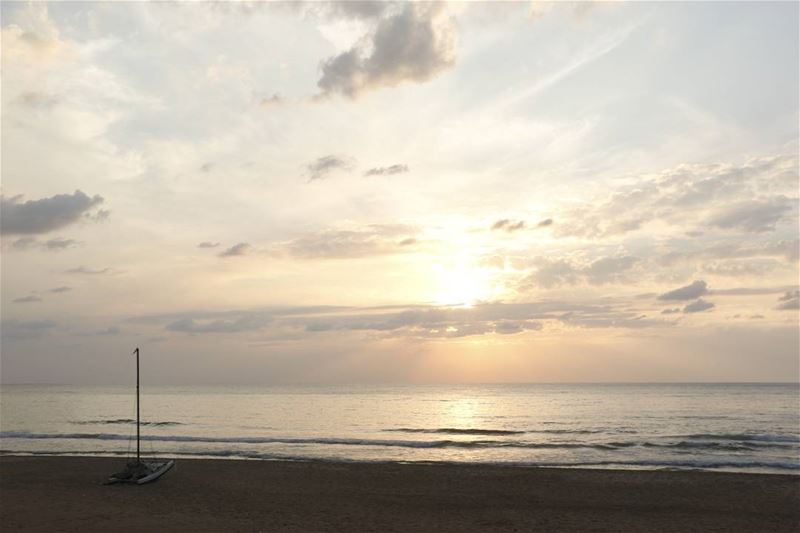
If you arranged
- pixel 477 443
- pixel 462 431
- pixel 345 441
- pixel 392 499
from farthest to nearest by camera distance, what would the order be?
pixel 462 431, pixel 345 441, pixel 477 443, pixel 392 499

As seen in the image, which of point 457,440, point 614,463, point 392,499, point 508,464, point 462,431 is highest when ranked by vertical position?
point 392,499

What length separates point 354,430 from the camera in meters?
67.2

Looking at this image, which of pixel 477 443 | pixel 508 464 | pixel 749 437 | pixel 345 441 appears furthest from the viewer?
pixel 749 437

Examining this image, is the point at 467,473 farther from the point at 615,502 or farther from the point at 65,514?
the point at 65,514

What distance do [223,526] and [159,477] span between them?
37.6 feet

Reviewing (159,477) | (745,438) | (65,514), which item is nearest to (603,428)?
(745,438)

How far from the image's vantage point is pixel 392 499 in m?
26.9

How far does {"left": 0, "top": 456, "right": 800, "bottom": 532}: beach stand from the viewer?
22266 millimetres

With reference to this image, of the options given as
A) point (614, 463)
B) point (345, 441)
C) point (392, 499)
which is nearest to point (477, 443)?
point (345, 441)

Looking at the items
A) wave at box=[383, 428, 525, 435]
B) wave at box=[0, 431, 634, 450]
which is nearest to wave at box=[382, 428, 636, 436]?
wave at box=[383, 428, 525, 435]

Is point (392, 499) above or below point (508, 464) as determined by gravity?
above

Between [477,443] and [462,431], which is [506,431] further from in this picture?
[477,443]

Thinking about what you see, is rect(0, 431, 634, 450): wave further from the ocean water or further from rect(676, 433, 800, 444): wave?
rect(676, 433, 800, 444): wave

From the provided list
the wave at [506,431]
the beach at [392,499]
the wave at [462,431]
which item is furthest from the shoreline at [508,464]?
the wave at [506,431]
